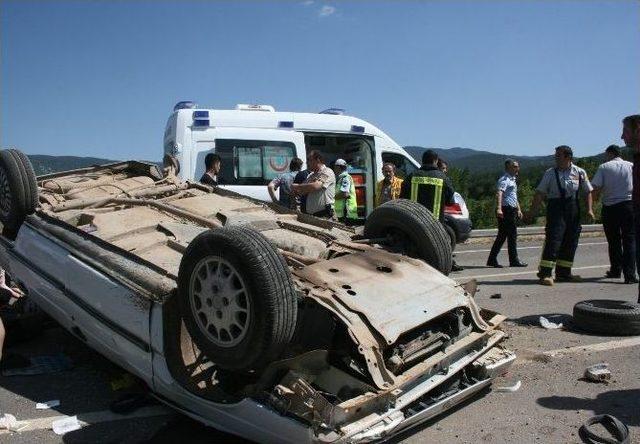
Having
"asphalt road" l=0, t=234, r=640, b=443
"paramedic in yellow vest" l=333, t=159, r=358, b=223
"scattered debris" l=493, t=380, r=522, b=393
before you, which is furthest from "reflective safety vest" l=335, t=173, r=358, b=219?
"scattered debris" l=493, t=380, r=522, b=393

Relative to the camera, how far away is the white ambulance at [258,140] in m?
8.86

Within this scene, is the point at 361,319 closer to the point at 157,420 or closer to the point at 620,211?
the point at 157,420

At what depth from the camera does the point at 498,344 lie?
4.39 metres

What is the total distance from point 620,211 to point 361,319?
615cm

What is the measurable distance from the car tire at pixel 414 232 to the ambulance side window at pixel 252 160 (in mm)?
4517

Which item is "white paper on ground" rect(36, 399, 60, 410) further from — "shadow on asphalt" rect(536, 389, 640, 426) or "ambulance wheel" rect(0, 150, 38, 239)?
"shadow on asphalt" rect(536, 389, 640, 426)

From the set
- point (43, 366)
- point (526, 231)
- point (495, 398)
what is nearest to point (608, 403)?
point (495, 398)

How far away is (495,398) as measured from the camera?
14.0 ft

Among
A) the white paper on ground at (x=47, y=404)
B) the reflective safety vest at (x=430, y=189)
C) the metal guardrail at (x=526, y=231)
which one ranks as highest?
the reflective safety vest at (x=430, y=189)

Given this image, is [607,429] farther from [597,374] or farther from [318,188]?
[318,188]

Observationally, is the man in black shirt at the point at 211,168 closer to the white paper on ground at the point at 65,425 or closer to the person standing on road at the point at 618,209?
the white paper on ground at the point at 65,425

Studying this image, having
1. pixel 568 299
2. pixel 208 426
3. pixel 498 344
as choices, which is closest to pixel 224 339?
pixel 208 426

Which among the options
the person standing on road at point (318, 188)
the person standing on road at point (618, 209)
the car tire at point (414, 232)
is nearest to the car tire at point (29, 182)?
the car tire at point (414, 232)

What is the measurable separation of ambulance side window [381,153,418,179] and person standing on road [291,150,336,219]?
2.80 meters
